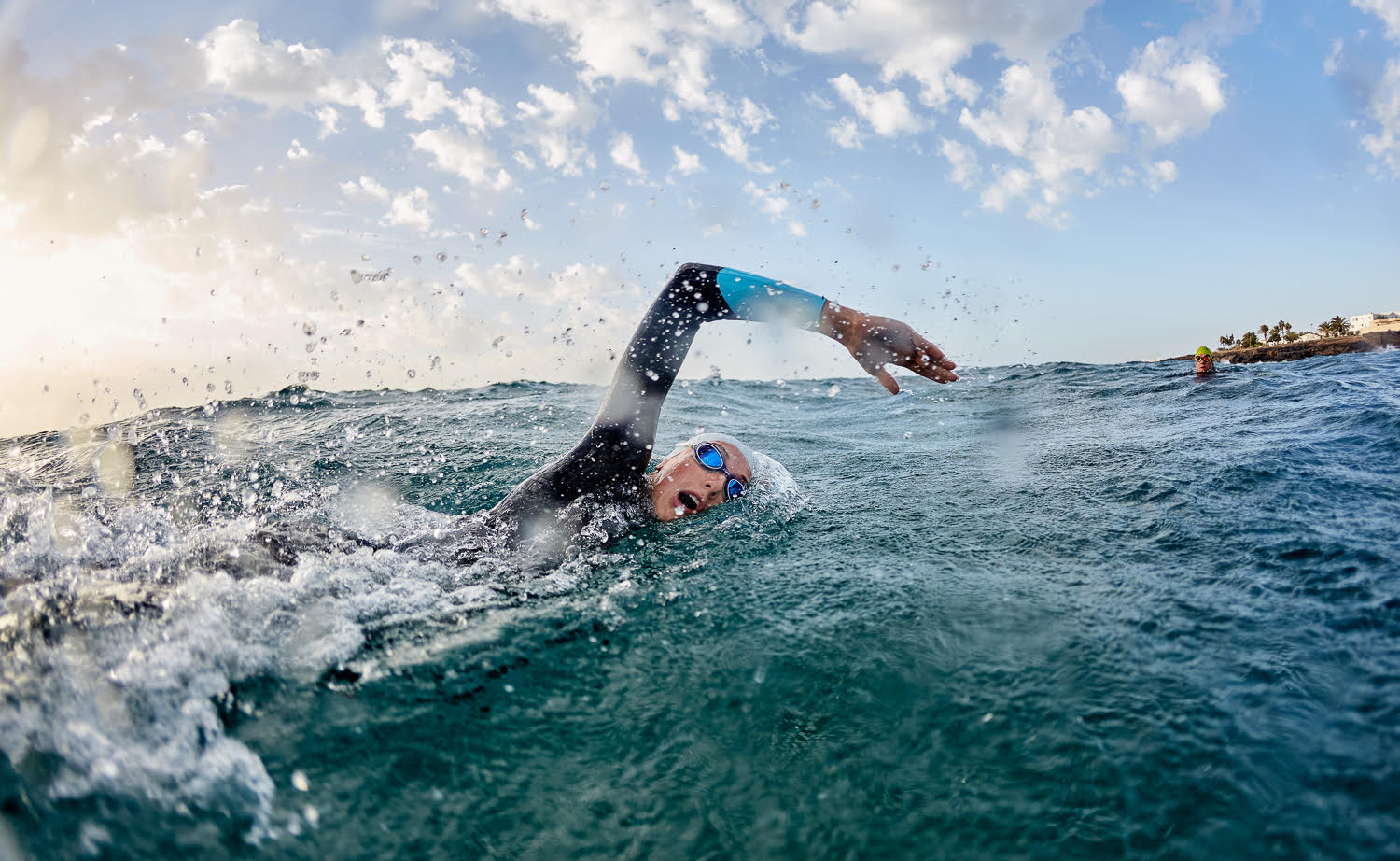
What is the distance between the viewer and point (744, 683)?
2.24 metres

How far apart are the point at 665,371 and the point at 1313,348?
52035mm

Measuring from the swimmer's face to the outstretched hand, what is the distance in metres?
1.28

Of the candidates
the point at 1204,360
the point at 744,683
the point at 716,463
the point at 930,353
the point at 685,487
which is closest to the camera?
the point at 744,683

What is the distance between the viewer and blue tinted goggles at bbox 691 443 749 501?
4.27 metres

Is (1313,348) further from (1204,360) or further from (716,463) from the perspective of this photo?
(716,463)

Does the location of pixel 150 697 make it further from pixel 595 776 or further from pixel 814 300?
pixel 814 300

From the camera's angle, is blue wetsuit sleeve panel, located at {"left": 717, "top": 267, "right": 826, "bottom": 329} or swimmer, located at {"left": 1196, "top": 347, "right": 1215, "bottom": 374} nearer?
blue wetsuit sleeve panel, located at {"left": 717, "top": 267, "right": 826, "bottom": 329}

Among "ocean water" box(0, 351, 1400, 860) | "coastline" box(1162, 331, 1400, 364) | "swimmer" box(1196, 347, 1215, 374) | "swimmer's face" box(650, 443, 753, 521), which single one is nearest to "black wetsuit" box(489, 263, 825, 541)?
"swimmer's face" box(650, 443, 753, 521)

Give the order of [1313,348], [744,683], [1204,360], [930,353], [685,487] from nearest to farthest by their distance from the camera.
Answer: [744,683], [930,353], [685,487], [1204,360], [1313,348]

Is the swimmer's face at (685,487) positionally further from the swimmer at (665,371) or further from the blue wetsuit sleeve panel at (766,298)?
the blue wetsuit sleeve panel at (766,298)

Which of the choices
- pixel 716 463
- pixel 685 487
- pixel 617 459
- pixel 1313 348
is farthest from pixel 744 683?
pixel 1313 348

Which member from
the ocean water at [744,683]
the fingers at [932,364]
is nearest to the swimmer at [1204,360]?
the ocean water at [744,683]

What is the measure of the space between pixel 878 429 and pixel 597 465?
6111 mm

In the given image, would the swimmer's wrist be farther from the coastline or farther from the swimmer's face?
the coastline
